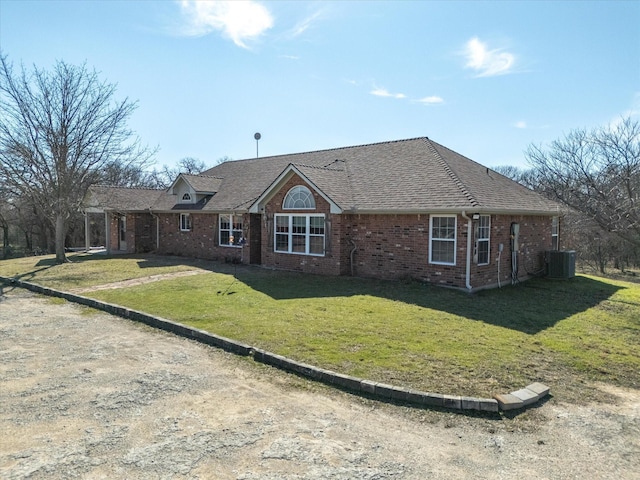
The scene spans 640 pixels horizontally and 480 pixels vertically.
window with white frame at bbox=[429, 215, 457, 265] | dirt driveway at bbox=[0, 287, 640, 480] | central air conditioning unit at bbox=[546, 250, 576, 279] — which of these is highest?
window with white frame at bbox=[429, 215, 457, 265]

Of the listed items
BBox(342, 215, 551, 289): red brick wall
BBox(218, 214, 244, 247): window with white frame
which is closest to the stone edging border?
BBox(342, 215, 551, 289): red brick wall

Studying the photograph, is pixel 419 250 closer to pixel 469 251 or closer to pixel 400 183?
pixel 469 251

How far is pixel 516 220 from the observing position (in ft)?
48.5

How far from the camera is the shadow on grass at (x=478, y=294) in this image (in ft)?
→ 33.5

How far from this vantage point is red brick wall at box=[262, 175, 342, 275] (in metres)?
15.3

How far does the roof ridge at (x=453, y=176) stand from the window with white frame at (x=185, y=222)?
41.9 feet

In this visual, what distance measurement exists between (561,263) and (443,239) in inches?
226

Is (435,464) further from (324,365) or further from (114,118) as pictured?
(114,118)

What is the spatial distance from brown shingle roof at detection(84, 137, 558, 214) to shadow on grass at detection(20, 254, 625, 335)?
2.43m

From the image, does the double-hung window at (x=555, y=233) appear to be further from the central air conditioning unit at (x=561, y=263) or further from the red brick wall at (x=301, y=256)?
the red brick wall at (x=301, y=256)

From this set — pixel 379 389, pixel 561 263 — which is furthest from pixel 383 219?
pixel 379 389

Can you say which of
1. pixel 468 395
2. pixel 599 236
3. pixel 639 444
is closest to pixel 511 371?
pixel 468 395

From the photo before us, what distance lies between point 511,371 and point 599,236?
27418 millimetres

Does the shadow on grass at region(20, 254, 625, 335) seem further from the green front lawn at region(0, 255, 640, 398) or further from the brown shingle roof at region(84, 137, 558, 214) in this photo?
the brown shingle roof at region(84, 137, 558, 214)
